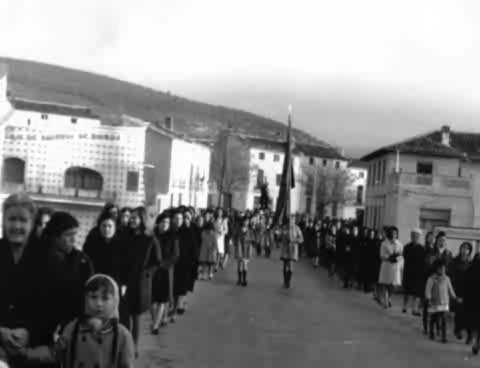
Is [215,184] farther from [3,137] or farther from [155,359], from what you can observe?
[155,359]

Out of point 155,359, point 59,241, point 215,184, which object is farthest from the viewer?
point 215,184

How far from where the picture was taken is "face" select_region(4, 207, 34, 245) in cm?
506

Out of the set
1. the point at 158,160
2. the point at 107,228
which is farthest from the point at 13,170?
the point at 107,228

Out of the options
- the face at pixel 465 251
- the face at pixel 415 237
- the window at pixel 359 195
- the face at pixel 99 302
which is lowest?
the face at pixel 99 302

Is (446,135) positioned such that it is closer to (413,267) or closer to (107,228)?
(413,267)

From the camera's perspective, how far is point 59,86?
11688cm

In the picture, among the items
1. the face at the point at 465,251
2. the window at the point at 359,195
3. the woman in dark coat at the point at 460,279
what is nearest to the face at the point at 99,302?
the woman in dark coat at the point at 460,279

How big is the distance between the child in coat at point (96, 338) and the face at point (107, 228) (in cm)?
408

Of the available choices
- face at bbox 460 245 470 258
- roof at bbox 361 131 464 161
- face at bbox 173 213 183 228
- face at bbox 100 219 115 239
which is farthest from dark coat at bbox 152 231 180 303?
roof at bbox 361 131 464 161

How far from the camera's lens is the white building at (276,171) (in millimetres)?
111688

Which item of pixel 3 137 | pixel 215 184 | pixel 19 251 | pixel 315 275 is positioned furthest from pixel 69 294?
pixel 215 184

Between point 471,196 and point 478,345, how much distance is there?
29731mm

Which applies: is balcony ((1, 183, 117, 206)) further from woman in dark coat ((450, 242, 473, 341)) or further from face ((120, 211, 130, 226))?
face ((120, 211, 130, 226))

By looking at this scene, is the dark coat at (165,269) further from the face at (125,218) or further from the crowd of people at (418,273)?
the crowd of people at (418,273)
